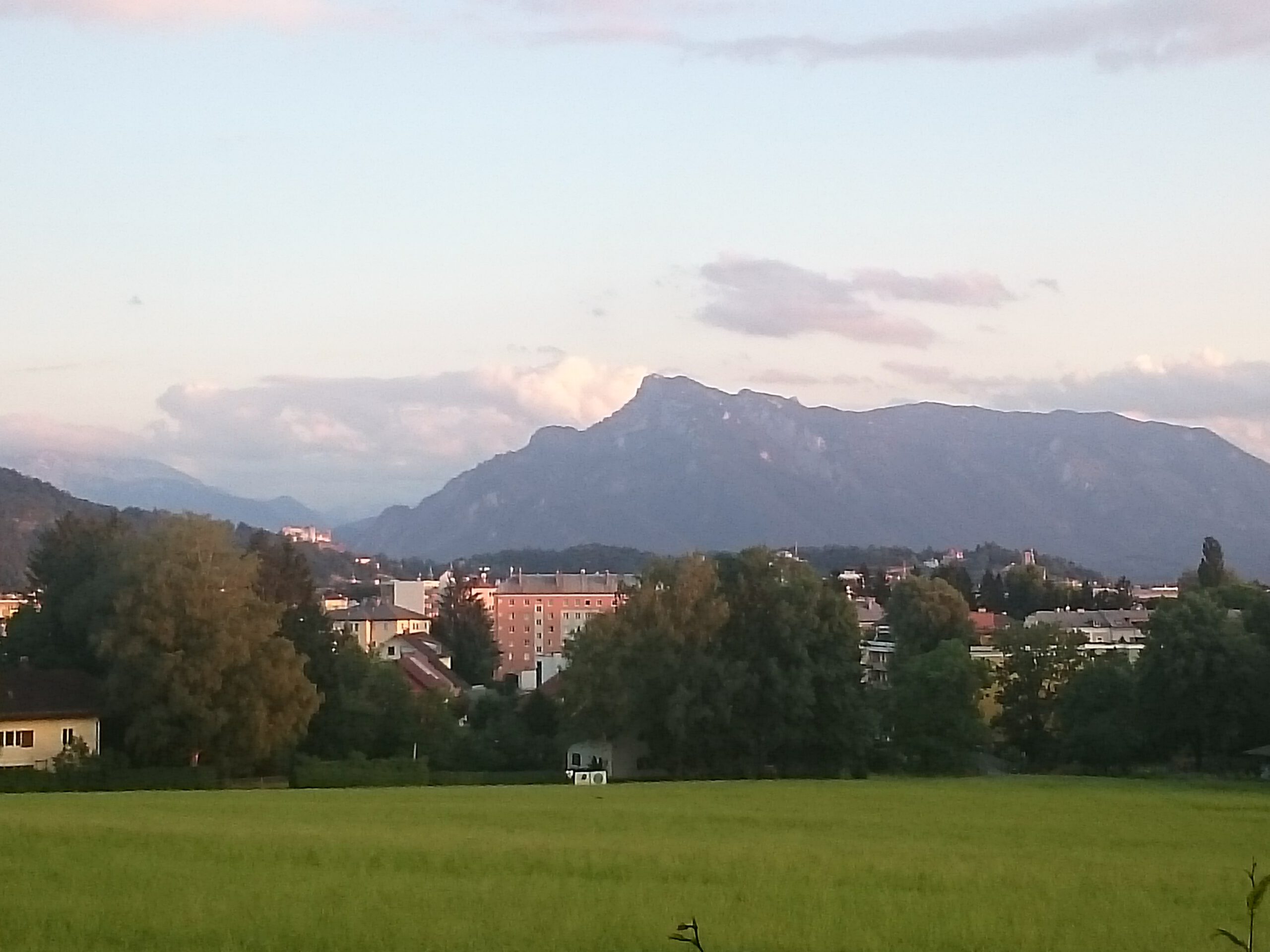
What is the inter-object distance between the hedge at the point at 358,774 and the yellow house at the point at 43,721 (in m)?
8.62

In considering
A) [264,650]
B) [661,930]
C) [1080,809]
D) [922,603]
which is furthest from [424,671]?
[661,930]

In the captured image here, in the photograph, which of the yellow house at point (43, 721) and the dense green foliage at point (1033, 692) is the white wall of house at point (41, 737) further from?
the dense green foliage at point (1033, 692)

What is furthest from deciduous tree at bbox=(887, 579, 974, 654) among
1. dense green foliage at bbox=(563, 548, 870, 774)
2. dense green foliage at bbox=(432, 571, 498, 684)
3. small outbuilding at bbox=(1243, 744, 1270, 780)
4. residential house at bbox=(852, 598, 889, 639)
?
small outbuilding at bbox=(1243, 744, 1270, 780)

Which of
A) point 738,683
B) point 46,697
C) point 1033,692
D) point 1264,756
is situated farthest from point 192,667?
point 1264,756

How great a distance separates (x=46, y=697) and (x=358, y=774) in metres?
13.5

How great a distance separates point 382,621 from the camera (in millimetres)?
178875

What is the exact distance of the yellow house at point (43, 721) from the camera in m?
63.0

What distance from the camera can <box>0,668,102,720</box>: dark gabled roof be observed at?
62938 mm

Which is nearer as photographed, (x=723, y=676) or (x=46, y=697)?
(x=46, y=697)

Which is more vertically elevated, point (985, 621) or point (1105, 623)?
point (985, 621)

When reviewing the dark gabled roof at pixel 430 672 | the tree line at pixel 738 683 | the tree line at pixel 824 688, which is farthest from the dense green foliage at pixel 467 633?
the tree line at pixel 824 688

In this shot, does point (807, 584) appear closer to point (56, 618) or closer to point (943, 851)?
point (56, 618)

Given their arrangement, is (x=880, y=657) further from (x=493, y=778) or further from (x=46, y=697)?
(x=46, y=697)

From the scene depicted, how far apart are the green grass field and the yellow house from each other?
21578 mm
